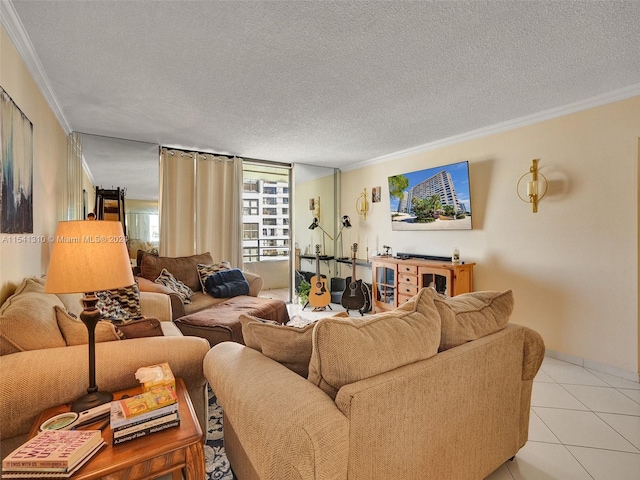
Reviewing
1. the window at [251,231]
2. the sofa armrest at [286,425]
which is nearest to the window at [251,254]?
the window at [251,231]

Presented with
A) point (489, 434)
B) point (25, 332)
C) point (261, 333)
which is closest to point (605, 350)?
point (489, 434)

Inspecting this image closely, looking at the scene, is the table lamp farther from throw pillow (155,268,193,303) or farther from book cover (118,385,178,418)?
throw pillow (155,268,193,303)

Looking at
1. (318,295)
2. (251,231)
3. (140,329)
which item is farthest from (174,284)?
(251,231)

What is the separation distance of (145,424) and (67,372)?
1.60ft

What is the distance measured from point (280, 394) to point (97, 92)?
286cm

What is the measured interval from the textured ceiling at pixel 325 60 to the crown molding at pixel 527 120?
3.1 inches

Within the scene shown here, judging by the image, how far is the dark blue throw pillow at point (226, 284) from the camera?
378cm

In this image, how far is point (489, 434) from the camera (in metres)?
1.48

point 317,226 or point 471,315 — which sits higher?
point 317,226

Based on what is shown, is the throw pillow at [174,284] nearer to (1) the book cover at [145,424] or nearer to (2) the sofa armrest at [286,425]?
(1) the book cover at [145,424]

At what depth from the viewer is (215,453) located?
5.94 feet

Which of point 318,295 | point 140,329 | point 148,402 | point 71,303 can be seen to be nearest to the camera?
point 148,402

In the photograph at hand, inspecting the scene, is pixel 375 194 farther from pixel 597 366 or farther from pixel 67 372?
pixel 67 372

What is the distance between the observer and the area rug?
1645mm
